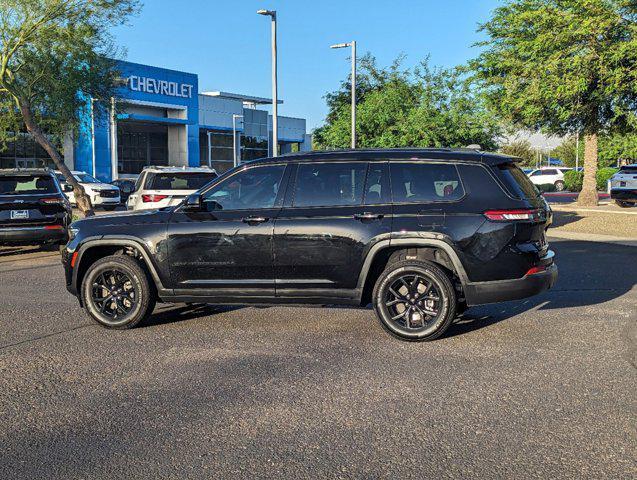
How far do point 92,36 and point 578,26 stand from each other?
615 inches

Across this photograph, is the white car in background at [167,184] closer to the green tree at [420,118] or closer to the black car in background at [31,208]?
the black car in background at [31,208]

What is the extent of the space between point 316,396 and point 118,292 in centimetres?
336

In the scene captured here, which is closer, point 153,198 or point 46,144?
point 153,198

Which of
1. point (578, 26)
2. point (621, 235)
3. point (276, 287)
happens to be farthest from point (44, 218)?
point (578, 26)

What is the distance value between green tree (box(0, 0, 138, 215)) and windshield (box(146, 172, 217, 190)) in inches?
370

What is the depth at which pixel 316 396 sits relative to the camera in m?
5.27

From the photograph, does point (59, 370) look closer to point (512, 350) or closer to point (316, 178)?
point (316, 178)

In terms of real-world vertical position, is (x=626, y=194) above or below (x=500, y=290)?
above

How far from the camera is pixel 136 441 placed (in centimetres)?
440

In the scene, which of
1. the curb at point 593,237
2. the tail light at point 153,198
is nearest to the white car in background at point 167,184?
the tail light at point 153,198

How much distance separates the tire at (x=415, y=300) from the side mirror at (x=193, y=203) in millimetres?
2034

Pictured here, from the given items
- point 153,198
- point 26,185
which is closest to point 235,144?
point 153,198

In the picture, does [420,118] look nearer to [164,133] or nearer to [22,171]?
[22,171]

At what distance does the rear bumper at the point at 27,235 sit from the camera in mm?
13758
